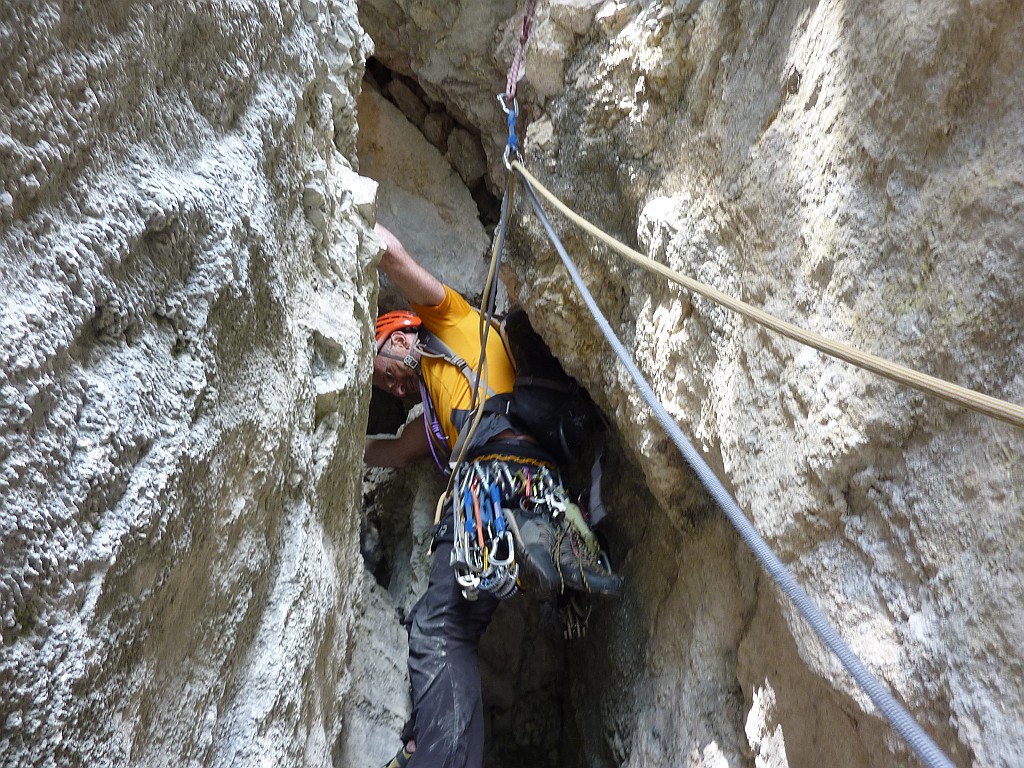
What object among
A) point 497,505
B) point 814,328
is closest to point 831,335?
point 814,328

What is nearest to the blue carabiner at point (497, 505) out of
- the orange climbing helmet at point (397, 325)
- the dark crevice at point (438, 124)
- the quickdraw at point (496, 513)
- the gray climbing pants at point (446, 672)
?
the quickdraw at point (496, 513)

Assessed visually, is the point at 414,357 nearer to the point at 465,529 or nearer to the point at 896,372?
the point at 465,529

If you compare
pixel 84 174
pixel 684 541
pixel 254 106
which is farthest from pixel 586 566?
pixel 84 174

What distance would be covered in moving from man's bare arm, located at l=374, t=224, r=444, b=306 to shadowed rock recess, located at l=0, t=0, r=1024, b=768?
0.49 metres

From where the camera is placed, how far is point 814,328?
2.62 ft

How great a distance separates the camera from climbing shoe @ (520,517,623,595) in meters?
1.56

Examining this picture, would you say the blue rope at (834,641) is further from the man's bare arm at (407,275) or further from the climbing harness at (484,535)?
the man's bare arm at (407,275)

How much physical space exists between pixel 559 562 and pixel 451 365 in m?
0.73

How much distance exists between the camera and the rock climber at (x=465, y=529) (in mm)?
1581

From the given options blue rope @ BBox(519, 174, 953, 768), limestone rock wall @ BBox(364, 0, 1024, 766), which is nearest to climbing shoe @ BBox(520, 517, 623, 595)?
limestone rock wall @ BBox(364, 0, 1024, 766)

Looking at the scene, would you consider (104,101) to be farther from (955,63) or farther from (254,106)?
(955,63)

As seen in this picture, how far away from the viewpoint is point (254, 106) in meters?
0.85

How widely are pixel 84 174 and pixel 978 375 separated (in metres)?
0.78

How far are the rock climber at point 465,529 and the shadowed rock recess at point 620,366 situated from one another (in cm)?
26
